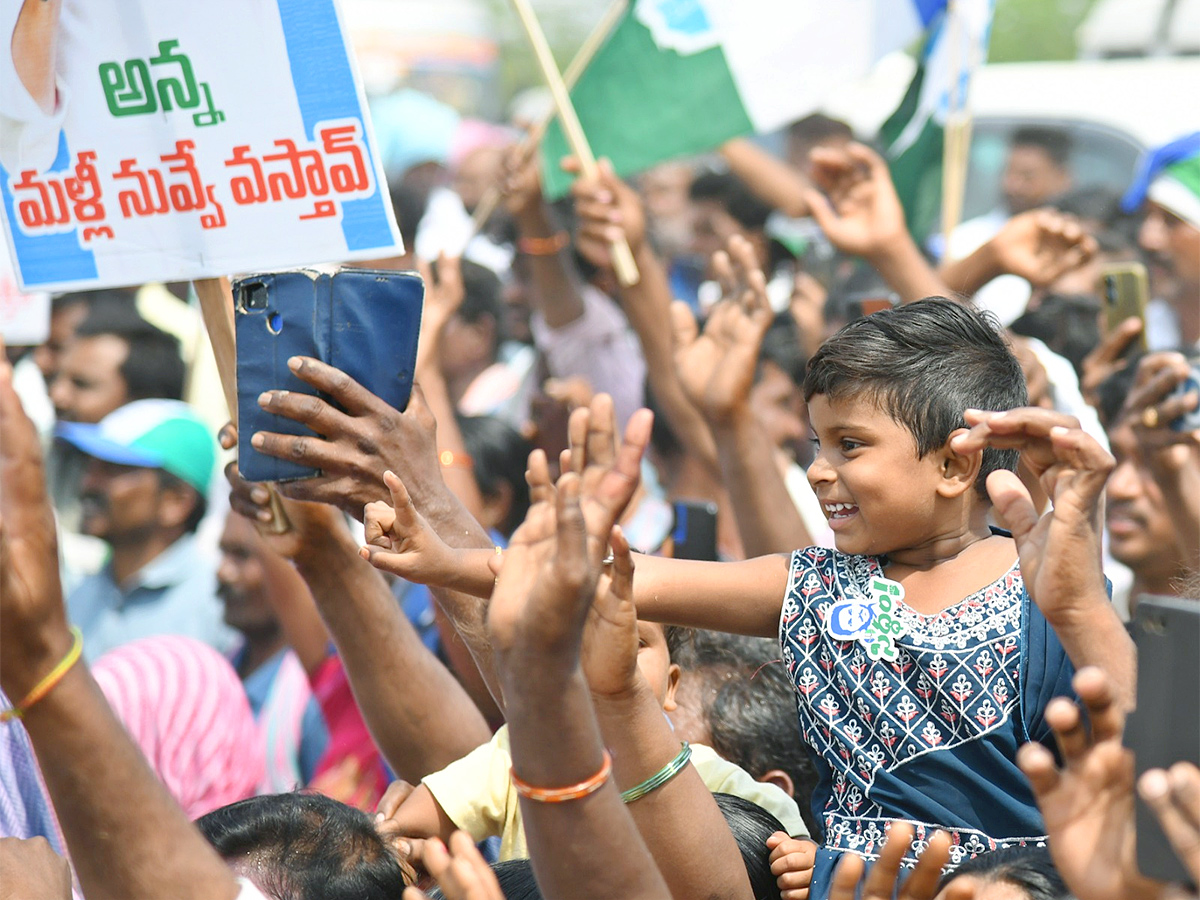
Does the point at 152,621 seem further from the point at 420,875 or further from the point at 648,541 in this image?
the point at 420,875

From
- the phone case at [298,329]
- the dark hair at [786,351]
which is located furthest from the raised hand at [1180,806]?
the dark hair at [786,351]

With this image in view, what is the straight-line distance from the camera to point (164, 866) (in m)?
1.63

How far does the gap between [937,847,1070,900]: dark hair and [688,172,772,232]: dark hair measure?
15.8 feet

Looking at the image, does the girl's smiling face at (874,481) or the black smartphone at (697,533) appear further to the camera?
the black smartphone at (697,533)

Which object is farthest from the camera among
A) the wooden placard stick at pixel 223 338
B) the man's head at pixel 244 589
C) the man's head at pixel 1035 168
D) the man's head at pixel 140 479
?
the man's head at pixel 1035 168

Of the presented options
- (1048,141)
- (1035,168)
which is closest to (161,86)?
(1035,168)

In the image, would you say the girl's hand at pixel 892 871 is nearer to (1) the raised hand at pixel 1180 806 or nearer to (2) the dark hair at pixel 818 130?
(1) the raised hand at pixel 1180 806

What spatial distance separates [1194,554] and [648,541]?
1616 millimetres

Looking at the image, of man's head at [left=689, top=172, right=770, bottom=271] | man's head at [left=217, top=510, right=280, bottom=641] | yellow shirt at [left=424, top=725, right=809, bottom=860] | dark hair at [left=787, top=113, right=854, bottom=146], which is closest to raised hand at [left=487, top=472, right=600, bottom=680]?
yellow shirt at [left=424, top=725, right=809, bottom=860]

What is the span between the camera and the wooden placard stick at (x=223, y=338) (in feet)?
8.42

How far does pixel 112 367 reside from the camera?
558 cm

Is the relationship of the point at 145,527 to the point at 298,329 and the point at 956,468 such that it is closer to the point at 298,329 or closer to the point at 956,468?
the point at 298,329

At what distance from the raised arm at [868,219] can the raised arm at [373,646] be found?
5.57 ft

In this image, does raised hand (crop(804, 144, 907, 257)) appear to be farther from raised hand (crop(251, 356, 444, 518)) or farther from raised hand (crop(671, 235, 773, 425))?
raised hand (crop(251, 356, 444, 518))
